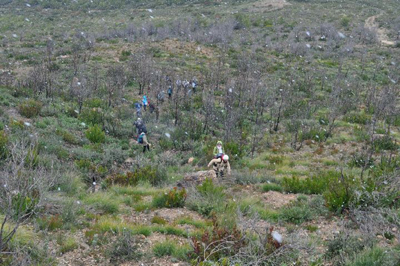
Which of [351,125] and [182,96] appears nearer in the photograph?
[351,125]

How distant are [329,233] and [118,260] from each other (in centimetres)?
343

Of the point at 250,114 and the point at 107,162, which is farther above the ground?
the point at 107,162

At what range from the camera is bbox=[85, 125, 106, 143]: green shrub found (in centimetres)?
1137

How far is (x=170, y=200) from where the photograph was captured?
23.5 ft

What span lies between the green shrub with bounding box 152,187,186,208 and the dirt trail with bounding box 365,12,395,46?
2829 centimetres

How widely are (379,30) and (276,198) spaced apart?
3218 centimetres

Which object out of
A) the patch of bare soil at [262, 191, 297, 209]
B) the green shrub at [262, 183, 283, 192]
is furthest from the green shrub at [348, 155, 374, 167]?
the patch of bare soil at [262, 191, 297, 209]

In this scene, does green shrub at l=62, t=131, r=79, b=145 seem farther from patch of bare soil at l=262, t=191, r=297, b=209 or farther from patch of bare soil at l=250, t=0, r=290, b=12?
patch of bare soil at l=250, t=0, r=290, b=12

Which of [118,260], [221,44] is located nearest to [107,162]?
[118,260]

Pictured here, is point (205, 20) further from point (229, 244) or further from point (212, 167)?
point (229, 244)

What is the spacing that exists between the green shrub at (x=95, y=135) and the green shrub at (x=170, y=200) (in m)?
4.86

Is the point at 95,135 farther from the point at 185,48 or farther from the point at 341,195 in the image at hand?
the point at 185,48

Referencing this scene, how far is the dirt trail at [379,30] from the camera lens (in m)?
30.4

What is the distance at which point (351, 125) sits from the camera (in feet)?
45.7
